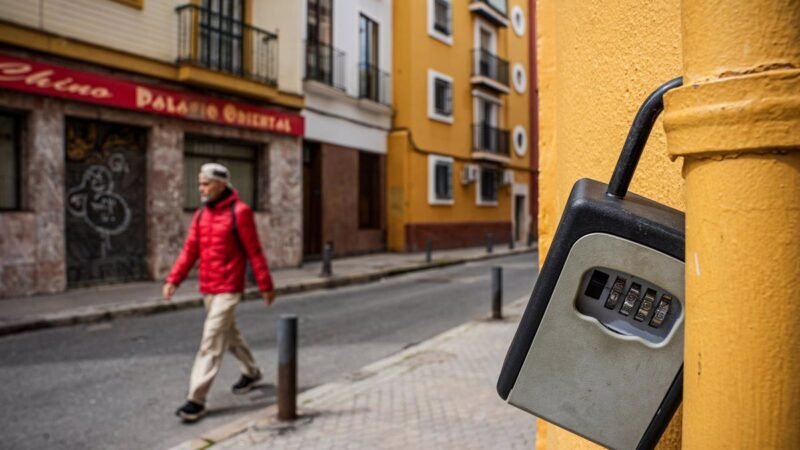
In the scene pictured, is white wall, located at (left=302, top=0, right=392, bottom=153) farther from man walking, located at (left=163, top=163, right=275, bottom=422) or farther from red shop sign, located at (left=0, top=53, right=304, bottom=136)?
man walking, located at (left=163, top=163, right=275, bottom=422)

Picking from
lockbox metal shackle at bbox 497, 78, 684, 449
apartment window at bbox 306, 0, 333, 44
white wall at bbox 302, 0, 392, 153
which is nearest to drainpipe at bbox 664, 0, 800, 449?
lockbox metal shackle at bbox 497, 78, 684, 449

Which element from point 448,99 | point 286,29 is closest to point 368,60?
point 448,99

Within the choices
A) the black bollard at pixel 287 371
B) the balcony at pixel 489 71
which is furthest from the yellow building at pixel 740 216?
the balcony at pixel 489 71

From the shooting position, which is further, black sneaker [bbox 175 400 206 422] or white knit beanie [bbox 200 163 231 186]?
white knit beanie [bbox 200 163 231 186]

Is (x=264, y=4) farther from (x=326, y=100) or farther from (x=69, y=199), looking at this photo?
(x=69, y=199)

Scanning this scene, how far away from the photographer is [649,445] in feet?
4.14

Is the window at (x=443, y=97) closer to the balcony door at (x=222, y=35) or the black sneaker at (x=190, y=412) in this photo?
the balcony door at (x=222, y=35)

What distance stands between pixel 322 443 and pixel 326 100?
15.2 metres

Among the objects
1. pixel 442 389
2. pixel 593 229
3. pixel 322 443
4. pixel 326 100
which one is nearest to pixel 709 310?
pixel 593 229

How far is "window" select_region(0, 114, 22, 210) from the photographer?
34.6ft

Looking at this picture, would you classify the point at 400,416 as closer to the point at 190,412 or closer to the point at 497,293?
the point at 190,412

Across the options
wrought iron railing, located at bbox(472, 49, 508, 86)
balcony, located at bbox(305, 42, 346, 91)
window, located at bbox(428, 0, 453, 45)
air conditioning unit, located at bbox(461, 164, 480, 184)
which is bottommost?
air conditioning unit, located at bbox(461, 164, 480, 184)

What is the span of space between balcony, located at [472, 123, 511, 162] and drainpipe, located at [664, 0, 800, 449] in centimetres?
2497

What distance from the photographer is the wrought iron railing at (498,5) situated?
86.2 feet
